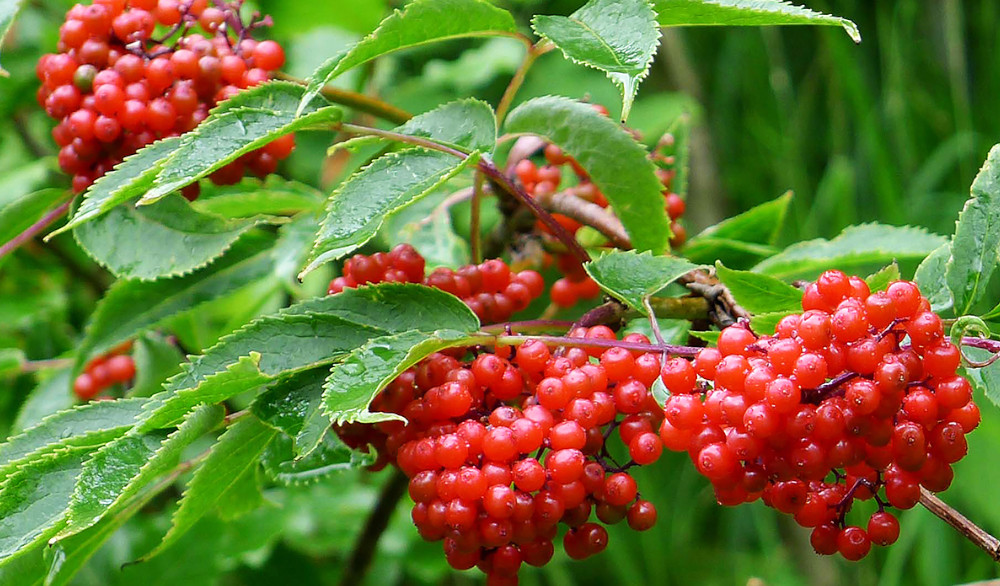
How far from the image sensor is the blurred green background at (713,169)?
130cm

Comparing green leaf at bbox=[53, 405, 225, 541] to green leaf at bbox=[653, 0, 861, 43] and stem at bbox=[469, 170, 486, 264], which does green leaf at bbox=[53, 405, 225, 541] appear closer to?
stem at bbox=[469, 170, 486, 264]

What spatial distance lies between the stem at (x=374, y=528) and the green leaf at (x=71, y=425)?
1.00 feet

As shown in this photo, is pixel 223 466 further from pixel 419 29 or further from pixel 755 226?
pixel 755 226

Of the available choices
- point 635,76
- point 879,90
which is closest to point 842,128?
point 879,90

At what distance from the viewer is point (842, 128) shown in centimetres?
227

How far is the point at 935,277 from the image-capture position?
571mm

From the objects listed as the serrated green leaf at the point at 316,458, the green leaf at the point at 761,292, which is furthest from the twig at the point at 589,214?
the serrated green leaf at the point at 316,458

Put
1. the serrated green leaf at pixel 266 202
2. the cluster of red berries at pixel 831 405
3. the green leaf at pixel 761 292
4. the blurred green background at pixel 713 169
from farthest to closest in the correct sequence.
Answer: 1. the blurred green background at pixel 713 169
2. the serrated green leaf at pixel 266 202
3. the green leaf at pixel 761 292
4. the cluster of red berries at pixel 831 405

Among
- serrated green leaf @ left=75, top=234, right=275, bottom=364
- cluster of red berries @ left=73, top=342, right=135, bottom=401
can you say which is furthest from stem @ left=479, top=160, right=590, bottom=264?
cluster of red berries @ left=73, top=342, right=135, bottom=401

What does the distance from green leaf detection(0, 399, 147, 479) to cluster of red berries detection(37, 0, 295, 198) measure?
0.19 metres

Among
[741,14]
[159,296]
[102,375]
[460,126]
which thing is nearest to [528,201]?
[460,126]

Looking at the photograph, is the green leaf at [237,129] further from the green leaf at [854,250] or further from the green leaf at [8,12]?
the green leaf at [854,250]

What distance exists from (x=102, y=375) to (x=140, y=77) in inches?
15.1

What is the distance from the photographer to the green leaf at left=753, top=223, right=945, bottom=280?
2.52 feet
